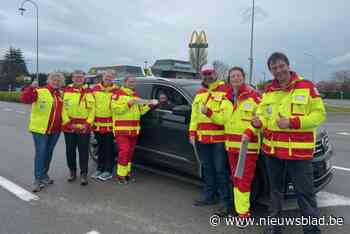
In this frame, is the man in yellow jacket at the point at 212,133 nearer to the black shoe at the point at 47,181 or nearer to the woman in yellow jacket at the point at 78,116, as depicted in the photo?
the woman in yellow jacket at the point at 78,116

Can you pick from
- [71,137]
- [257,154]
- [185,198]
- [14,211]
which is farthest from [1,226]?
[257,154]

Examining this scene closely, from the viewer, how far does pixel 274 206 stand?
12.1ft

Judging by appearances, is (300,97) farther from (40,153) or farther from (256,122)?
(40,153)

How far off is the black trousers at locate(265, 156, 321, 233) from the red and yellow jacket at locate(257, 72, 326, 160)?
→ 0.39ft

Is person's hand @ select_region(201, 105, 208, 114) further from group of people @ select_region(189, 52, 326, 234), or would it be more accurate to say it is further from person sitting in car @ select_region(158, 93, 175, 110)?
person sitting in car @ select_region(158, 93, 175, 110)

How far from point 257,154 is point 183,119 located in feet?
4.93

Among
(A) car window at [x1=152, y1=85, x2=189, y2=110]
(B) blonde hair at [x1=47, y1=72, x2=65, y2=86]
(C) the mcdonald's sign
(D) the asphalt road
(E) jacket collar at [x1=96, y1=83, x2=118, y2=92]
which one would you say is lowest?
(D) the asphalt road

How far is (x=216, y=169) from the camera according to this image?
173 inches

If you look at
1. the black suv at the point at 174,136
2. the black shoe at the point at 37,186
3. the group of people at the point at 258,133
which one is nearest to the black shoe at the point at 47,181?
the black shoe at the point at 37,186

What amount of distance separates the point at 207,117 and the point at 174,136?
3.69 feet

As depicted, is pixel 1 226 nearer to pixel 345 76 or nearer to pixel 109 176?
pixel 109 176

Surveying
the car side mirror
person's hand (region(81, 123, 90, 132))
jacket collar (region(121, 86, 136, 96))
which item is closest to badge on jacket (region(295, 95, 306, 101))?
the car side mirror

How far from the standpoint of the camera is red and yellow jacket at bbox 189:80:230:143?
419 centimetres

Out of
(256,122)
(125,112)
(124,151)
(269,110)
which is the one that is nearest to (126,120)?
(125,112)
